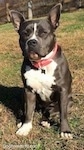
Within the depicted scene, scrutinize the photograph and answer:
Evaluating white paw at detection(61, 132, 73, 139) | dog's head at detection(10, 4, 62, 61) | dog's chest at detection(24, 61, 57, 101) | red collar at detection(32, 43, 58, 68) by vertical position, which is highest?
dog's head at detection(10, 4, 62, 61)

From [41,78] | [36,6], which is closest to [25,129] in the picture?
[41,78]

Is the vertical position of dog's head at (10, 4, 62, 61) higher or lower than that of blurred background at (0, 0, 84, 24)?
higher

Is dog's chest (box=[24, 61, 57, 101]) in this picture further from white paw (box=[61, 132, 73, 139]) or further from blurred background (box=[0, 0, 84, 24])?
blurred background (box=[0, 0, 84, 24])

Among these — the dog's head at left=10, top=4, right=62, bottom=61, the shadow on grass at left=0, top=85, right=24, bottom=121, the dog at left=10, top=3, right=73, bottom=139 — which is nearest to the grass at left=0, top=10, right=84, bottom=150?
the shadow on grass at left=0, top=85, right=24, bottom=121

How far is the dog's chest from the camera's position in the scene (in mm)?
4887

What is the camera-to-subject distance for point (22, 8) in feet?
75.7

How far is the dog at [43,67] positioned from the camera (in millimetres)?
4723

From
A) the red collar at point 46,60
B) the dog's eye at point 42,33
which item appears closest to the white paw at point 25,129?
the red collar at point 46,60

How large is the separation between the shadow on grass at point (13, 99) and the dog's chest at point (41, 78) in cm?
66

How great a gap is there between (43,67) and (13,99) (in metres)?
1.40

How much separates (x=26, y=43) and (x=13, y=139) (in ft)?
3.54

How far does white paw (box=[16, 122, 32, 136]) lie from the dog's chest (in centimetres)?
45

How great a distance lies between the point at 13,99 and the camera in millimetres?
6141

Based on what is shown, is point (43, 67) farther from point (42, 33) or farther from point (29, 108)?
point (29, 108)
